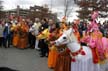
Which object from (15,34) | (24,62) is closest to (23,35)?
(15,34)

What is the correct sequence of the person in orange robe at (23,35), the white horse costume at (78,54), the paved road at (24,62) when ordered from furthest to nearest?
the person in orange robe at (23,35)
the paved road at (24,62)
the white horse costume at (78,54)

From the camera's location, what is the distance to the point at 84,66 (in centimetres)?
852

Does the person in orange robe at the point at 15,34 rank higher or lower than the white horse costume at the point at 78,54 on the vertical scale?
lower

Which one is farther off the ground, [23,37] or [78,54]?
[78,54]

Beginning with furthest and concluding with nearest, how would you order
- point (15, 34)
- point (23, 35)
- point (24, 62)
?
point (15, 34) → point (23, 35) → point (24, 62)

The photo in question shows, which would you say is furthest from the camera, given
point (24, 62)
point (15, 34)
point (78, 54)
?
point (15, 34)

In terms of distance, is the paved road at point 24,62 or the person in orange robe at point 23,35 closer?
the paved road at point 24,62

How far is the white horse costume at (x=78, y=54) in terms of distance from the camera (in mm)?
8273

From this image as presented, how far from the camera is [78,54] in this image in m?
8.34

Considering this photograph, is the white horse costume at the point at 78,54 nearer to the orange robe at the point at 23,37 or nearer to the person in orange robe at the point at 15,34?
the orange robe at the point at 23,37

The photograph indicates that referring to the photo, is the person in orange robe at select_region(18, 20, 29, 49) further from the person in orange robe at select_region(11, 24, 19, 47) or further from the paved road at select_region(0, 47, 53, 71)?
the paved road at select_region(0, 47, 53, 71)

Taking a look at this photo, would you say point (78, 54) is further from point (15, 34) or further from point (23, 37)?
point (15, 34)

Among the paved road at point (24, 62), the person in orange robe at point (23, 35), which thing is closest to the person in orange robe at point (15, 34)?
the person in orange robe at point (23, 35)

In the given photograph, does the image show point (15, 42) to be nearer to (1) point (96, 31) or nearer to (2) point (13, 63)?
(2) point (13, 63)
